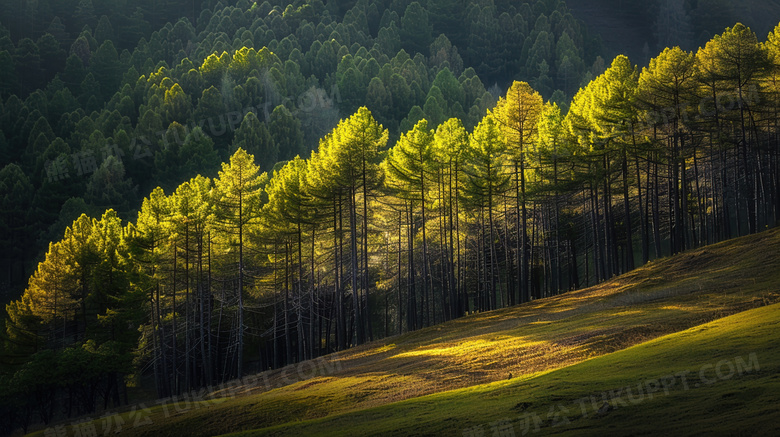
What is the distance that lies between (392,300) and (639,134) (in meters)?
34.7

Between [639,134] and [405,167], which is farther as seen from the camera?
[405,167]

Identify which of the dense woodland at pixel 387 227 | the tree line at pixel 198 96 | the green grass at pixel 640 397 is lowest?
the green grass at pixel 640 397

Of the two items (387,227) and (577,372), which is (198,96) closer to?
(387,227)

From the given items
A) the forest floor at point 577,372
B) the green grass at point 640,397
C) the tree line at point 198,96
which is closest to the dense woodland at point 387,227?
the tree line at point 198,96

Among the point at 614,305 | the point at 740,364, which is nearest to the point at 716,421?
the point at 740,364

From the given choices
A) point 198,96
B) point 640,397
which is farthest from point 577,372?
point 198,96

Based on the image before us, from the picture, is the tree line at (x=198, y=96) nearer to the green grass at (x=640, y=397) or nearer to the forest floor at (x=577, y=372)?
the forest floor at (x=577, y=372)

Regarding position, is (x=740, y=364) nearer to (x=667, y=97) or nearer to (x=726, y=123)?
(x=667, y=97)

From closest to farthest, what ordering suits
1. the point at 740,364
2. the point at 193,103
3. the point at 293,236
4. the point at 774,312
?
the point at 740,364, the point at 774,312, the point at 293,236, the point at 193,103

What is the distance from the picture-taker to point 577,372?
21.1 m

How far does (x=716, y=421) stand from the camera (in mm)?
13547

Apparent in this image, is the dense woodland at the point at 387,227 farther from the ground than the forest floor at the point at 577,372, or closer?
farther from the ground

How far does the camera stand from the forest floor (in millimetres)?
15625

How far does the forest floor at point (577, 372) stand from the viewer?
51.3 feet
